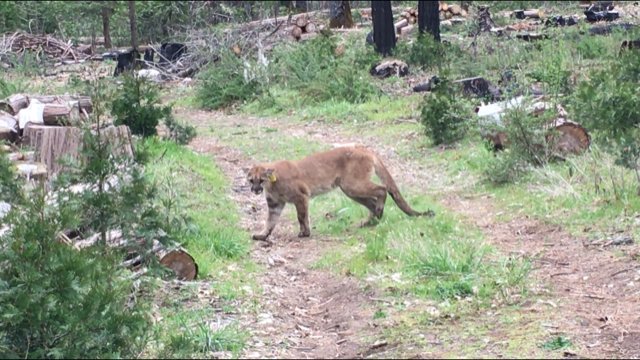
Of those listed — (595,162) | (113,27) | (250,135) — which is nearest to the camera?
(595,162)

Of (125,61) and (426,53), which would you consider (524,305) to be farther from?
(125,61)

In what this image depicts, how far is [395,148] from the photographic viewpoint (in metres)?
15.9

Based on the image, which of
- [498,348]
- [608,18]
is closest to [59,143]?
[498,348]

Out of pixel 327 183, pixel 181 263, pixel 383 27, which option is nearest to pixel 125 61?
pixel 383 27

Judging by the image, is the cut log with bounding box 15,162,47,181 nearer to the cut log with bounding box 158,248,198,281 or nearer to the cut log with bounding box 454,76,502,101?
the cut log with bounding box 158,248,198,281

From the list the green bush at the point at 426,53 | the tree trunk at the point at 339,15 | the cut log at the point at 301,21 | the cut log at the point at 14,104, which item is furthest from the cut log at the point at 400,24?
the cut log at the point at 14,104

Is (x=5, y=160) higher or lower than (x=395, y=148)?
higher

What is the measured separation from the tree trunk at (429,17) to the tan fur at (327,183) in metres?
13.7

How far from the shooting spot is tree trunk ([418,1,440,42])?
2461cm

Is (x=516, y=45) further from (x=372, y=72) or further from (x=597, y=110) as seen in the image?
(x=597, y=110)

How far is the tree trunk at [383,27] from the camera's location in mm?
24250

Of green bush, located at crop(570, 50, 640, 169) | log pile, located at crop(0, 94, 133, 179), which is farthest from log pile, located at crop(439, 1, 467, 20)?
green bush, located at crop(570, 50, 640, 169)

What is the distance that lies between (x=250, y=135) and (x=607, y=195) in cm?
869

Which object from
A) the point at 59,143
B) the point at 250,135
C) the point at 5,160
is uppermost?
the point at 5,160
